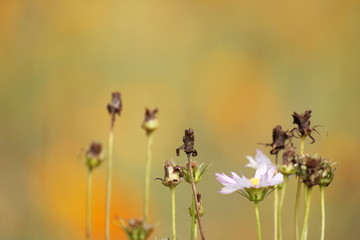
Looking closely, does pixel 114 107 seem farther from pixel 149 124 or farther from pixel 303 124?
pixel 303 124

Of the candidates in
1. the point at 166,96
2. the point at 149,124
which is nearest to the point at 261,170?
the point at 149,124

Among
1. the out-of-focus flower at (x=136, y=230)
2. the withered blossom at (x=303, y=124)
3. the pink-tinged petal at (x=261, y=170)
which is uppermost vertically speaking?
the withered blossom at (x=303, y=124)

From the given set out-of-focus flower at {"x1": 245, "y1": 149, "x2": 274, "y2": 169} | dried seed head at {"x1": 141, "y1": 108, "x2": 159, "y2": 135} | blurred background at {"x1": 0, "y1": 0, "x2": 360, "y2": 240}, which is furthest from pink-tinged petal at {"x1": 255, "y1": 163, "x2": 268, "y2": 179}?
blurred background at {"x1": 0, "y1": 0, "x2": 360, "y2": 240}

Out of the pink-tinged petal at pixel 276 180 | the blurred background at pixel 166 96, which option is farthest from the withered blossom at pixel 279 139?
the blurred background at pixel 166 96

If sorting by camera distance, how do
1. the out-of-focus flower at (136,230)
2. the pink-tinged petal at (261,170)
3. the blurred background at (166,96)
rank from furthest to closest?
the blurred background at (166,96) → the pink-tinged petal at (261,170) → the out-of-focus flower at (136,230)

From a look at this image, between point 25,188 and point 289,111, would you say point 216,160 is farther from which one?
point 25,188

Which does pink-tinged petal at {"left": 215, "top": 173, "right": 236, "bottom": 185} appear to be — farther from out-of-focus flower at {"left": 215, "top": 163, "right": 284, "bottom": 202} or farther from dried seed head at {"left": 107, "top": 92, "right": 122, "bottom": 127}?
dried seed head at {"left": 107, "top": 92, "right": 122, "bottom": 127}

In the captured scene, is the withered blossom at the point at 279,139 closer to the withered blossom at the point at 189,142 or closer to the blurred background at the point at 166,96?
the withered blossom at the point at 189,142

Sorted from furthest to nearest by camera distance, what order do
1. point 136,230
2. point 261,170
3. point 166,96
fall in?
point 166,96
point 261,170
point 136,230
